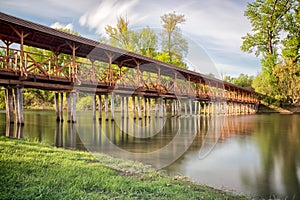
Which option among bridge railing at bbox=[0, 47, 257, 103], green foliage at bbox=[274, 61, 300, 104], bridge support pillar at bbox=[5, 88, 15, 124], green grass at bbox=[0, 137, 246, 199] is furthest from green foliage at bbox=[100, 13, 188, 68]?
green grass at bbox=[0, 137, 246, 199]

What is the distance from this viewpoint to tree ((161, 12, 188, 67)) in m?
31.5

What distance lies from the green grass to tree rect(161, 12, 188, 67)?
27.8 metres

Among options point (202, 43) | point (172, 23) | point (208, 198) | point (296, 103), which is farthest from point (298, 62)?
point (208, 198)

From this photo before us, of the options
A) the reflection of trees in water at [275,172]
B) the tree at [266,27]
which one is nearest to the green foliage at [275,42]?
the tree at [266,27]

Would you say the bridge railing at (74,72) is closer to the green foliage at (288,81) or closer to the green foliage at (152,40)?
the green foliage at (152,40)

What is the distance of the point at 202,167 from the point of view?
19.9ft

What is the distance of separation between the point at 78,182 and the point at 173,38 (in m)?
32.3

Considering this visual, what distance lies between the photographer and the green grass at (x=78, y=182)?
3303 millimetres

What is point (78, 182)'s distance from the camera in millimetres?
3723

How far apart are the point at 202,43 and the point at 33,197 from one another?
507 inches

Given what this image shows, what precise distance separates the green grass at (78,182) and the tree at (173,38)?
27775 millimetres

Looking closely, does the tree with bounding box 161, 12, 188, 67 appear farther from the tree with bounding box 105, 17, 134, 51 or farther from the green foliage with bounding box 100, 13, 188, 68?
the tree with bounding box 105, 17, 134, 51

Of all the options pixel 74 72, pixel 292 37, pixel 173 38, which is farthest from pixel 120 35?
pixel 292 37

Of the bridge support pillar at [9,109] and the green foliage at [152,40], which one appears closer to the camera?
the bridge support pillar at [9,109]
